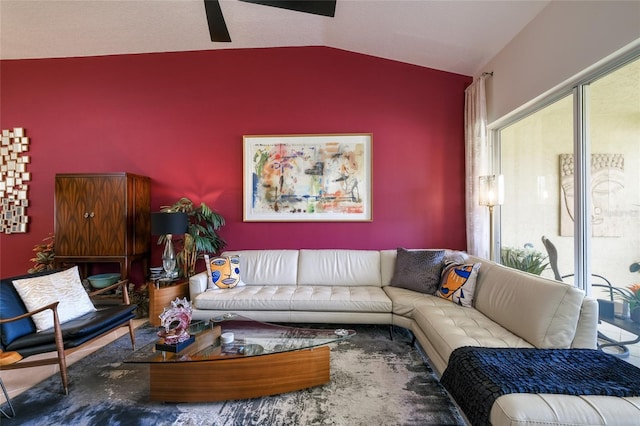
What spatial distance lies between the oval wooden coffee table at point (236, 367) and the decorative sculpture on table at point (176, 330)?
0.04 metres

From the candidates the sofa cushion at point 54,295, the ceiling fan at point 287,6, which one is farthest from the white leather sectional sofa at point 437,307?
the ceiling fan at point 287,6

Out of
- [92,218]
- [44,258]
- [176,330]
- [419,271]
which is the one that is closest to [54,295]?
[176,330]

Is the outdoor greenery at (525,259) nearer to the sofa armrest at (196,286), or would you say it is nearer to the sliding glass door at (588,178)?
the sliding glass door at (588,178)

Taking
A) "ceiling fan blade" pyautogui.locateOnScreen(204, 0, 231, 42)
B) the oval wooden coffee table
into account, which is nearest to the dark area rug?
the oval wooden coffee table

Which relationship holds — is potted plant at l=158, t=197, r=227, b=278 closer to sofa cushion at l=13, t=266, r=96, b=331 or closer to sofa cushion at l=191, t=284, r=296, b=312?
sofa cushion at l=191, t=284, r=296, b=312

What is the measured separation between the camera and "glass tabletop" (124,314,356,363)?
6.15 ft

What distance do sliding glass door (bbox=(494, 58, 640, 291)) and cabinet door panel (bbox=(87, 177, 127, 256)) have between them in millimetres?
4419

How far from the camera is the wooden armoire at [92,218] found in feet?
11.4

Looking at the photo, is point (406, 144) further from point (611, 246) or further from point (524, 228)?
point (611, 246)

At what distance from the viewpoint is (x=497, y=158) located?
3.56m

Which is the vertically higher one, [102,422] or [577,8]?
[577,8]

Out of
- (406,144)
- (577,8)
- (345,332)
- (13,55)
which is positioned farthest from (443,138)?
(13,55)

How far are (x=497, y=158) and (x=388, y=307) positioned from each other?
2.25 m

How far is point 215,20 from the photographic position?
100 inches
